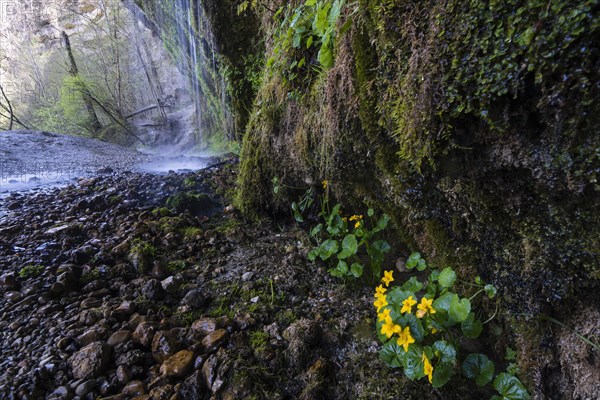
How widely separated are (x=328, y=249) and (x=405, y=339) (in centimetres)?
95

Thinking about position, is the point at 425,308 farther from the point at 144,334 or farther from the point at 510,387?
the point at 144,334

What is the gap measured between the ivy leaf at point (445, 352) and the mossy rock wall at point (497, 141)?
349 millimetres

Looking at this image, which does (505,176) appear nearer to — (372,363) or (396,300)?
(396,300)

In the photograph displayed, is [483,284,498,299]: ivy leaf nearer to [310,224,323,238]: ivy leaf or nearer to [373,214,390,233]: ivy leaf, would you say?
[373,214,390,233]: ivy leaf

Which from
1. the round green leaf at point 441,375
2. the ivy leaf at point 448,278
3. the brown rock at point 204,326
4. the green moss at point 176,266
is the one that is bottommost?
the green moss at point 176,266

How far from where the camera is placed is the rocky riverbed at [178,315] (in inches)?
57.9

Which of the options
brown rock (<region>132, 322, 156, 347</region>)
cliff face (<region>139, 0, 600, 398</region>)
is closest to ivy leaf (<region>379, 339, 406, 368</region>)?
cliff face (<region>139, 0, 600, 398</region>)

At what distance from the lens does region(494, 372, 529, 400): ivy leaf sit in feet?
4.27

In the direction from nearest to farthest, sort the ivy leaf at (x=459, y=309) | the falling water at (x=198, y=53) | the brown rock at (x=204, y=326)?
1. the ivy leaf at (x=459, y=309)
2. the brown rock at (x=204, y=326)
3. the falling water at (x=198, y=53)

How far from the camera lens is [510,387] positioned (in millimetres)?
1331

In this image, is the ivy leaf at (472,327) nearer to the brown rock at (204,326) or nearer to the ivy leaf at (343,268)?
the ivy leaf at (343,268)

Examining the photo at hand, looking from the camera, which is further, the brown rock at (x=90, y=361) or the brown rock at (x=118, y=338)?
the brown rock at (x=118, y=338)

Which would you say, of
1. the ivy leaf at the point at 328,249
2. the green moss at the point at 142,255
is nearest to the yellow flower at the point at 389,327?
the ivy leaf at the point at 328,249

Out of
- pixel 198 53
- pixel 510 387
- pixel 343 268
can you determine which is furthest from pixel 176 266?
pixel 198 53
